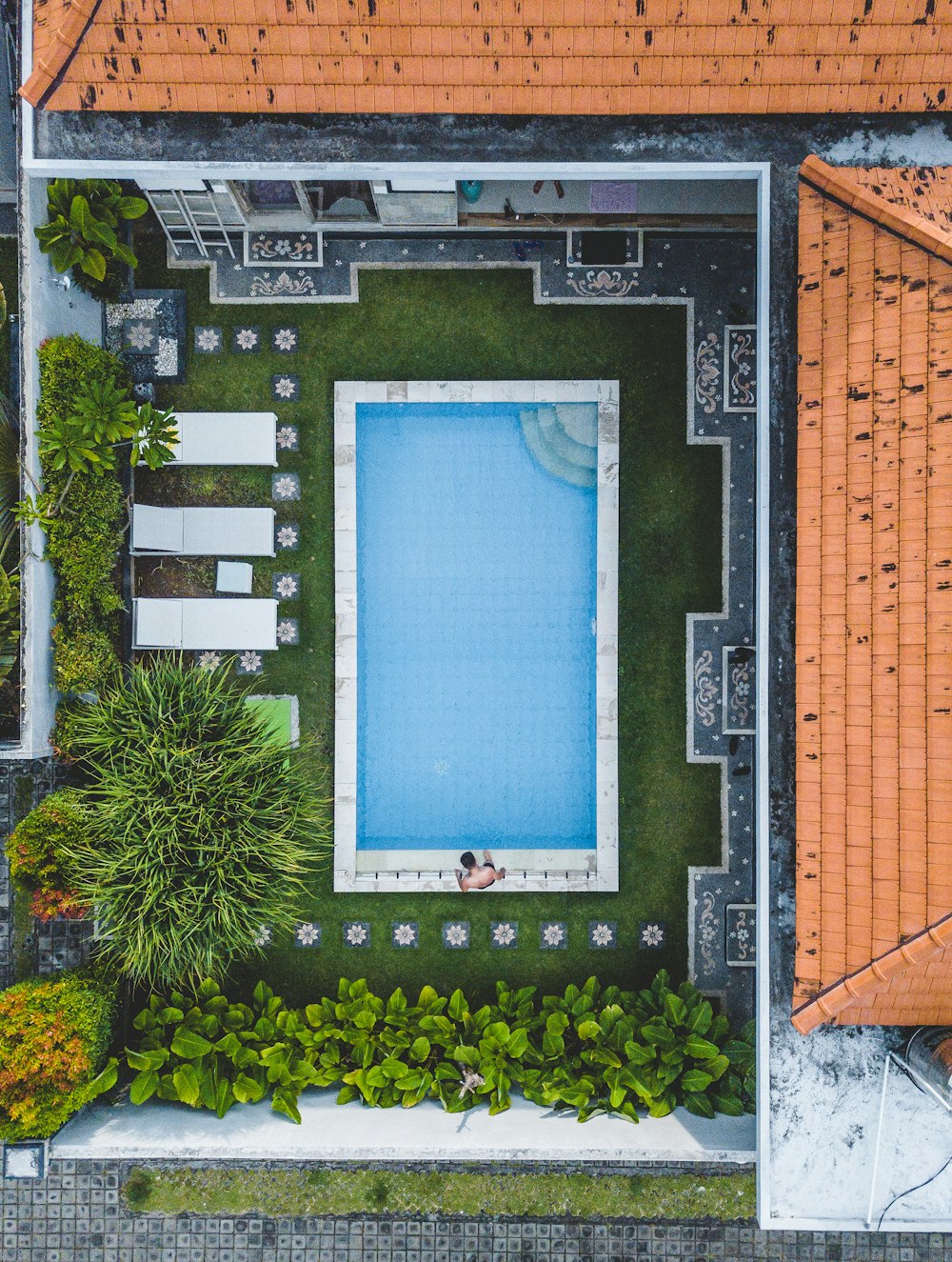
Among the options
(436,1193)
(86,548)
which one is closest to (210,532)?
(86,548)

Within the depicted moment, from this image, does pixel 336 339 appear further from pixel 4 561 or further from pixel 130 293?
pixel 4 561

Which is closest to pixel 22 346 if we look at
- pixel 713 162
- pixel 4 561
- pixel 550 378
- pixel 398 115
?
pixel 4 561

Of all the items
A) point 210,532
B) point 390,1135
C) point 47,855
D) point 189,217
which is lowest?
point 390,1135

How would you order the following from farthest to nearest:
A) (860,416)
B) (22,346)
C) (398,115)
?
(22,346), (398,115), (860,416)

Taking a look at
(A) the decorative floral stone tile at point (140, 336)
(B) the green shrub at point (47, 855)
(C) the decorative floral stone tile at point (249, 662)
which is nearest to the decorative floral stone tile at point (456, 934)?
(C) the decorative floral stone tile at point (249, 662)

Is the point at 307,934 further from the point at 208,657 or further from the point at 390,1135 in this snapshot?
the point at 208,657

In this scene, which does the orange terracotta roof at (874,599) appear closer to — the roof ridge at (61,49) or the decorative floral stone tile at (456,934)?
the decorative floral stone tile at (456,934)

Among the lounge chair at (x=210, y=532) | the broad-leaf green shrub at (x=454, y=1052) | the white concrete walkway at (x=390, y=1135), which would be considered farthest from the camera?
the lounge chair at (x=210, y=532)
